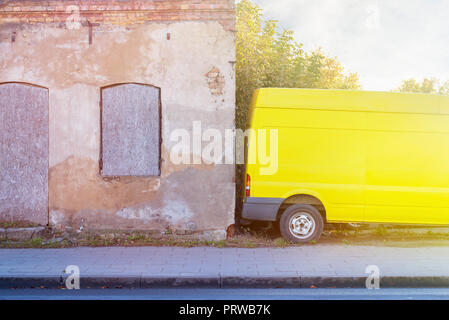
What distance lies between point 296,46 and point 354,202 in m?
6.07

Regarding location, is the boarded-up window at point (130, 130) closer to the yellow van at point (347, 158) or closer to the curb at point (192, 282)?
the yellow van at point (347, 158)

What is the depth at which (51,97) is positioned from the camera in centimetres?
900

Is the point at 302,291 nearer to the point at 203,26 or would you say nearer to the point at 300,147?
the point at 300,147

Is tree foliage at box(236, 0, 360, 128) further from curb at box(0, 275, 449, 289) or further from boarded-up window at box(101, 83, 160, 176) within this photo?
curb at box(0, 275, 449, 289)

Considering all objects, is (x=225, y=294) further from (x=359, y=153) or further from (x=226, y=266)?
(x=359, y=153)

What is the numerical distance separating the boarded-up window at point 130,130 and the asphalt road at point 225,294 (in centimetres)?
340

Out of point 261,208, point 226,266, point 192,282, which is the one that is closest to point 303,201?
point 261,208

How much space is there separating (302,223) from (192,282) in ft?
9.82

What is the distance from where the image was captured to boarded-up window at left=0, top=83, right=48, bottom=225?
9.06 m

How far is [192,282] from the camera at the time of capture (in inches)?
248

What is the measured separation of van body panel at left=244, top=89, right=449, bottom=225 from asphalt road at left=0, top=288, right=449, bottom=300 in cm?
250

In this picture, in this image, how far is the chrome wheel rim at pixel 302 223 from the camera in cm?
Result: 854

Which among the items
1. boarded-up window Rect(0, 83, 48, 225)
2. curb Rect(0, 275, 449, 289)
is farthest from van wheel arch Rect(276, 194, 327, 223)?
boarded-up window Rect(0, 83, 48, 225)

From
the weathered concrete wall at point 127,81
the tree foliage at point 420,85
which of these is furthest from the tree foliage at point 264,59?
the tree foliage at point 420,85
